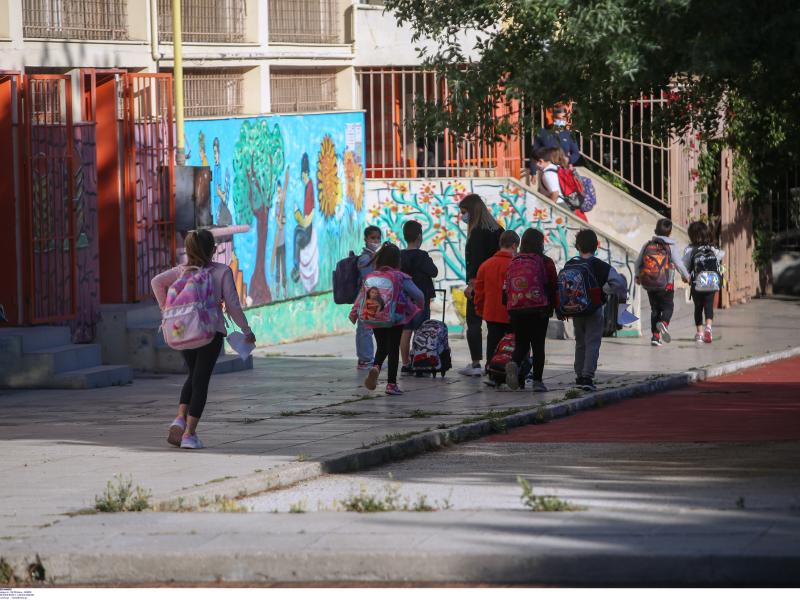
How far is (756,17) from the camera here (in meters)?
9.37

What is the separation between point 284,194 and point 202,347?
400 inches

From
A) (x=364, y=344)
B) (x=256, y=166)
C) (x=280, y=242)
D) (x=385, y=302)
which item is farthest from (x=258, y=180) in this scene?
(x=385, y=302)

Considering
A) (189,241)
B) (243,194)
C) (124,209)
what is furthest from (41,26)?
(189,241)

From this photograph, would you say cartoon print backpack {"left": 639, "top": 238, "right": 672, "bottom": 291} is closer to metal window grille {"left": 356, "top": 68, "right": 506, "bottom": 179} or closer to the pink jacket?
metal window grille {"left": 356, "top": 68, "right": 506, "bottom": 179}

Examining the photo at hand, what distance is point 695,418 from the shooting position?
1337cm

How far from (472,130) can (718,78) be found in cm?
281

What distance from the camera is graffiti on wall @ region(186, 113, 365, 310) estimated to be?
762 inches

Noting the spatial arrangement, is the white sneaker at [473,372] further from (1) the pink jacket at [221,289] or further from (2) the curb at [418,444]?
(1) the pink jacket at [221,289]

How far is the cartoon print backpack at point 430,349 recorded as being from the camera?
15945 millimetres

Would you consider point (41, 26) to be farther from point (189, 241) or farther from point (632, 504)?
point (632, 504)

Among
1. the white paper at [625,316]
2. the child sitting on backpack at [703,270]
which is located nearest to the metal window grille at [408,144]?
the white paper at [625,316]

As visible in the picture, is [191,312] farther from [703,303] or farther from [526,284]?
[703,303]

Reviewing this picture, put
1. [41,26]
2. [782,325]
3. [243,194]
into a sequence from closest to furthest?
[41,26] < [243,194] < [782,325]

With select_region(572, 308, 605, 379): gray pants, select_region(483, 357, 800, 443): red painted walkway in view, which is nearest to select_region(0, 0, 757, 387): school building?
select_region(572, 308, 605, 379): gray pants
